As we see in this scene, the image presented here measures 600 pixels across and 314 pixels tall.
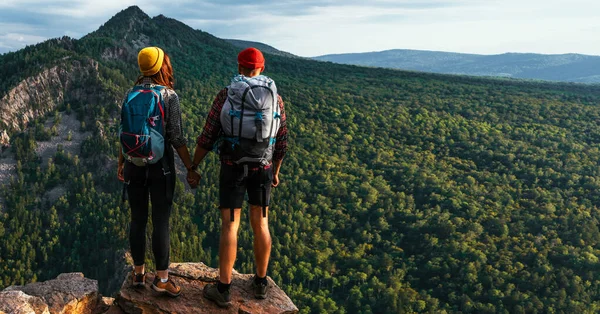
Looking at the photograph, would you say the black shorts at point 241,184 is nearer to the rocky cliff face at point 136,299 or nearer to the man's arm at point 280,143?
the man's arm at point 280,143

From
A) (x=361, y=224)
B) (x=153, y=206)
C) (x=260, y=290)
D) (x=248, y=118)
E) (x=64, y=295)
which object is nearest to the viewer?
(x=248, y=118)

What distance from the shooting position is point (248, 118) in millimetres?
7871

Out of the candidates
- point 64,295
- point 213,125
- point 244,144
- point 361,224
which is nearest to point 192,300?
point 64,295

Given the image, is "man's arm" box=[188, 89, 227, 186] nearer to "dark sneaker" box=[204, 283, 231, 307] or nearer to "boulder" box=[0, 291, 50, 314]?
"dark sneaker" box=[204, 283, 231, 307]

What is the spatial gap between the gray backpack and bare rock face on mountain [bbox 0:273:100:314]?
16.2 feet

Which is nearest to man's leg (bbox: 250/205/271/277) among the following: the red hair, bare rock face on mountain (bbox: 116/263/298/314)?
bare rock face on mountain (bbox: 116/263/298/314)

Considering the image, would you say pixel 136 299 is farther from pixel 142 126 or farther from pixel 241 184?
pixel 142 126

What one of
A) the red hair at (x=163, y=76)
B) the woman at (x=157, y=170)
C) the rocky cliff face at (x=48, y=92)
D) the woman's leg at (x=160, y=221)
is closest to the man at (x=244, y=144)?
the woman at (x=157, y=170)

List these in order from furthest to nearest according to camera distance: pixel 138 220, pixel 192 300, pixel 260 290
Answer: pixel 260 290, pixel 192 300, pixel 138 220

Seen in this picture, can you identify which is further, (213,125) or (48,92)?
(48,92)

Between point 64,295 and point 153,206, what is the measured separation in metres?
3.49

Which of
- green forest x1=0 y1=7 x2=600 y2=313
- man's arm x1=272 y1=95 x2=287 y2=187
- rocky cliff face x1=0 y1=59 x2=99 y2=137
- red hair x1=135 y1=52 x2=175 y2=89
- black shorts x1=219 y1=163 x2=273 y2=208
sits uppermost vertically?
red hair x1=135 y1=52 x2=175 y2=89

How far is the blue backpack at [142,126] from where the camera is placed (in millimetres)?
7922

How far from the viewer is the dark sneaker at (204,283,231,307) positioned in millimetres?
9047
